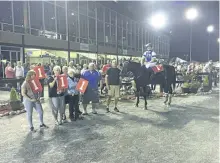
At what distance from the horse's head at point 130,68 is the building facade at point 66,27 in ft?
48.5

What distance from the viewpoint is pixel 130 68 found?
39.5 feet

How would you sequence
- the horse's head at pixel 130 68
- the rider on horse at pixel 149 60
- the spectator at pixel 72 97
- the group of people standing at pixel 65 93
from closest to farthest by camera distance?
1. the group of people standing at pixel 65 93
2. the spectator at pixel 72 97
3. the horse's head at pixel 130 68
4. the rider on horse at pixel 149 60

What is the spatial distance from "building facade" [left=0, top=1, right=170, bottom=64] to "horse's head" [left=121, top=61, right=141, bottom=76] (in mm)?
14781

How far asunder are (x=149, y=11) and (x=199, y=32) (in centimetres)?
1703

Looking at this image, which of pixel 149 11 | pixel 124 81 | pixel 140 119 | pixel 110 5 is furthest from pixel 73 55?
pixel 149 11

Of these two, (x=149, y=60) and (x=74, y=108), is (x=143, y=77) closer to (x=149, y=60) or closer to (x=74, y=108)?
(x=149, y=60)

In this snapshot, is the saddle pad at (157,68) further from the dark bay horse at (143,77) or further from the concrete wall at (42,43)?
the concrete wall at (42,43)

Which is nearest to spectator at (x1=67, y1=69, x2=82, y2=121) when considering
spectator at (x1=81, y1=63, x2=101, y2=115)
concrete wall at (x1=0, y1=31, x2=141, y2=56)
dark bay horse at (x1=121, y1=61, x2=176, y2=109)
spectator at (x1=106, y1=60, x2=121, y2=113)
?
spectator at (x1=81, y1=63, x2=101, y2=115)

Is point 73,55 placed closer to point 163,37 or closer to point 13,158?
point 13,158

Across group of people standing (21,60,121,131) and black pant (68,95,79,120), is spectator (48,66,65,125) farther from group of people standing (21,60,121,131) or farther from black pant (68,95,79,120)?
black pant (68,95,79,120)

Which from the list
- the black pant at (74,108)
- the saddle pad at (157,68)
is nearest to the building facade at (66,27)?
the saddle pad at (157,68)

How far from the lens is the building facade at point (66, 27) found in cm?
2511

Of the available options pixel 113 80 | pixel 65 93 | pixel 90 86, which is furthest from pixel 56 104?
pixel 113 80

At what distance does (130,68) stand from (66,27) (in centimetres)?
2252
